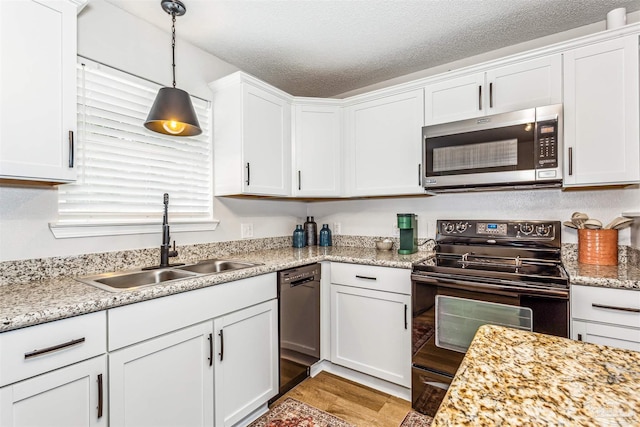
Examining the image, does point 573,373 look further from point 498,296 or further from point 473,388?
point 498,296

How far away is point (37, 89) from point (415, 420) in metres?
2.51

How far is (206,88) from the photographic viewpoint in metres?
2.41

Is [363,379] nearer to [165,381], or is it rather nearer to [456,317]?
[456,317]

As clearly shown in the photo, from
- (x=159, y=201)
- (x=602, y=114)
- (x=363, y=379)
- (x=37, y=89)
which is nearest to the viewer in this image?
(x=37, y=89)

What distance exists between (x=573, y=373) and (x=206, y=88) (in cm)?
253

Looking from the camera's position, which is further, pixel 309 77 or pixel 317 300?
pixel 309 77

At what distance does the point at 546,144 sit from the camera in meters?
1.91

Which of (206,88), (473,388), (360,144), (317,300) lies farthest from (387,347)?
(206,88)

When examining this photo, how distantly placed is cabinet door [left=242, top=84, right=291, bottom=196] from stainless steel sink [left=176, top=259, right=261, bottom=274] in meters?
0.51

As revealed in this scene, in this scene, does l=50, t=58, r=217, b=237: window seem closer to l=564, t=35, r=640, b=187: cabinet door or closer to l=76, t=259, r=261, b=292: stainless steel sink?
l=76, t=259, r=261, b=292: stainless steel sink

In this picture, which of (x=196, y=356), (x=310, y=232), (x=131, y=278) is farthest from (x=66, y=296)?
Result: (x=310, y=232)

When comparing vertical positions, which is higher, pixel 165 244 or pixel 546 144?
pixel 546 144

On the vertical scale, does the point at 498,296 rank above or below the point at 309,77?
below

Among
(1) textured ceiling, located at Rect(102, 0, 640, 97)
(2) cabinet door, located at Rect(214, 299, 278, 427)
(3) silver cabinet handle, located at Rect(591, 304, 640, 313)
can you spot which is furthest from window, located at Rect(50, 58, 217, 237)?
(3) silver cabinet handle, located at Rect(591, 304, 640, 313)
